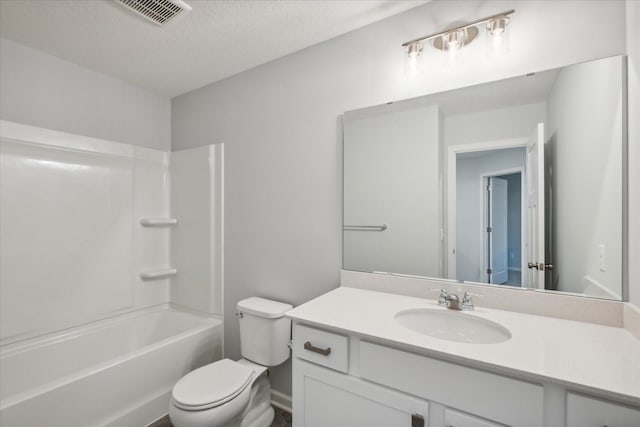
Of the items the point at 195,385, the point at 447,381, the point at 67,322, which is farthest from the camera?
the point at 67,322

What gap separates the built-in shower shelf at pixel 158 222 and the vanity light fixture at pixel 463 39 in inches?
87.9

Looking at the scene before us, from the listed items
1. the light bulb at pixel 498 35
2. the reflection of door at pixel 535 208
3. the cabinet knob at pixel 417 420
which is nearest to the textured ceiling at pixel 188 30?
the light bulb at pixel 498 35

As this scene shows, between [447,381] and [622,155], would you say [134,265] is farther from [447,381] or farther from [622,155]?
[622,155]

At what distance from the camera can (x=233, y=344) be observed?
2334mm

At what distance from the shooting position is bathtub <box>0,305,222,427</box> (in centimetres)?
145

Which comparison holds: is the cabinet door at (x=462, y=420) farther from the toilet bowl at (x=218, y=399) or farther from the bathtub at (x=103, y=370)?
the bathtub at (x=103, y=370)

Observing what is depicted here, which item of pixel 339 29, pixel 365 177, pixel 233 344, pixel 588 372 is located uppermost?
pixel 339 29

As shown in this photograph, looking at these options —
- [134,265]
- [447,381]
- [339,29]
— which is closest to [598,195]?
[447,381]

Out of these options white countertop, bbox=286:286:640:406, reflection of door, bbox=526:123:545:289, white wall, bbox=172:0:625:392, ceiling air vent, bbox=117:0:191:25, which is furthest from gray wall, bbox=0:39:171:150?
reflection of door, bbox=526:123:545:289

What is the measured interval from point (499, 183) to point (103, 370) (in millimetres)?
2275

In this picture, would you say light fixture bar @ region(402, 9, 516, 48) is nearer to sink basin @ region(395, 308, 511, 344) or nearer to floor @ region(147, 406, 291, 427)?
sink basin @ region(395, 308, 511, 344)

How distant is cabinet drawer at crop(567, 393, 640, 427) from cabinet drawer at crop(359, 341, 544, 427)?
7 centimetres

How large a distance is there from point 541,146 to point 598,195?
28 cm

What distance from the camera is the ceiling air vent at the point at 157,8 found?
1.51 m
